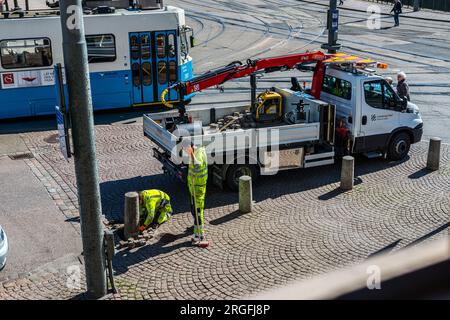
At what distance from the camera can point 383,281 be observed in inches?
47.4

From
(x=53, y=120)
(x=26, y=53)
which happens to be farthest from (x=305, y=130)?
(x=26, y=53)

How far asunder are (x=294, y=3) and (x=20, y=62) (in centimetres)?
3446

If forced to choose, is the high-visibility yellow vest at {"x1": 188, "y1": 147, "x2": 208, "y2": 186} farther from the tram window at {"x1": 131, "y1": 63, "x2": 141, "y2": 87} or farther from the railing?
the railing

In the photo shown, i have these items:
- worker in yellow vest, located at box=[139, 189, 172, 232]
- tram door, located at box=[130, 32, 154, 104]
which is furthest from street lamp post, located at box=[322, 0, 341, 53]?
worker in yellow vest, located at box=[139, 189, 172, 232]

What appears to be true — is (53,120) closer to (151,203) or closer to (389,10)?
(151,203)

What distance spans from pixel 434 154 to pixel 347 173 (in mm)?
2460

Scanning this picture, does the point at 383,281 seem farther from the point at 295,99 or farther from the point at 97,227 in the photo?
the point at 295,99

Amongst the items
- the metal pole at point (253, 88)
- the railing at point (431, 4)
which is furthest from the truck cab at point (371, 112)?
the railing at point (431, 4)

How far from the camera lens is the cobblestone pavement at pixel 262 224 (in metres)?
8.80

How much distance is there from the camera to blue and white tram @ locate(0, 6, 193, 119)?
1783cm
